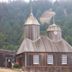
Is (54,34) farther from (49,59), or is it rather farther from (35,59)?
(35,59)

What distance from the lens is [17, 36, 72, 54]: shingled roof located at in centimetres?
6278

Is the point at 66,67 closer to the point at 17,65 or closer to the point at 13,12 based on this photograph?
the point at 17,65

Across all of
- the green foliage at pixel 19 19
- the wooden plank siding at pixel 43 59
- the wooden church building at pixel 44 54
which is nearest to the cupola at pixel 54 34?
the wooden church building at pixel 44 54

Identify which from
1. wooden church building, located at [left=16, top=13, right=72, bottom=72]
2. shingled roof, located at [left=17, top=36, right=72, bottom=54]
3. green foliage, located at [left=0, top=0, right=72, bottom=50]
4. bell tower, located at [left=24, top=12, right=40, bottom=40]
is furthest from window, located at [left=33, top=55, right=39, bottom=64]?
green foliage, located at [left=0, top=0, right=72, bottom=50]

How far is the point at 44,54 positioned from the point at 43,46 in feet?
4.51

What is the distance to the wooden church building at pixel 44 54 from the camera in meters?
62.4

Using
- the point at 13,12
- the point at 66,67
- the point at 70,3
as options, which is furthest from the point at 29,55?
the point at 70,3

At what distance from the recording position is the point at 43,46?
208 feet

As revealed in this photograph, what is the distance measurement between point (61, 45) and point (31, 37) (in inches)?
209

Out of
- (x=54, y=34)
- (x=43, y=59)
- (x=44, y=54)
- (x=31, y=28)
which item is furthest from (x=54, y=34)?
(x=43, y=59)

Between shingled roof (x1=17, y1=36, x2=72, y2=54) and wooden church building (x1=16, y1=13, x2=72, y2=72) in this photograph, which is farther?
shingled roof (x1=17, y1=36, x2=72, y2=54)

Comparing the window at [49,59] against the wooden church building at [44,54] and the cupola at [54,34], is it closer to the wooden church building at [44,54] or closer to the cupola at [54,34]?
the wooden church building at [44,54]

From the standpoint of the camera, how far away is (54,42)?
6531 cm

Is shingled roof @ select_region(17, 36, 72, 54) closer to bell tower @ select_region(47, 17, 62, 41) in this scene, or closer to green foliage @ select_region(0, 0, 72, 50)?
bell tower @ select_region(47, 17, 62, 41)
